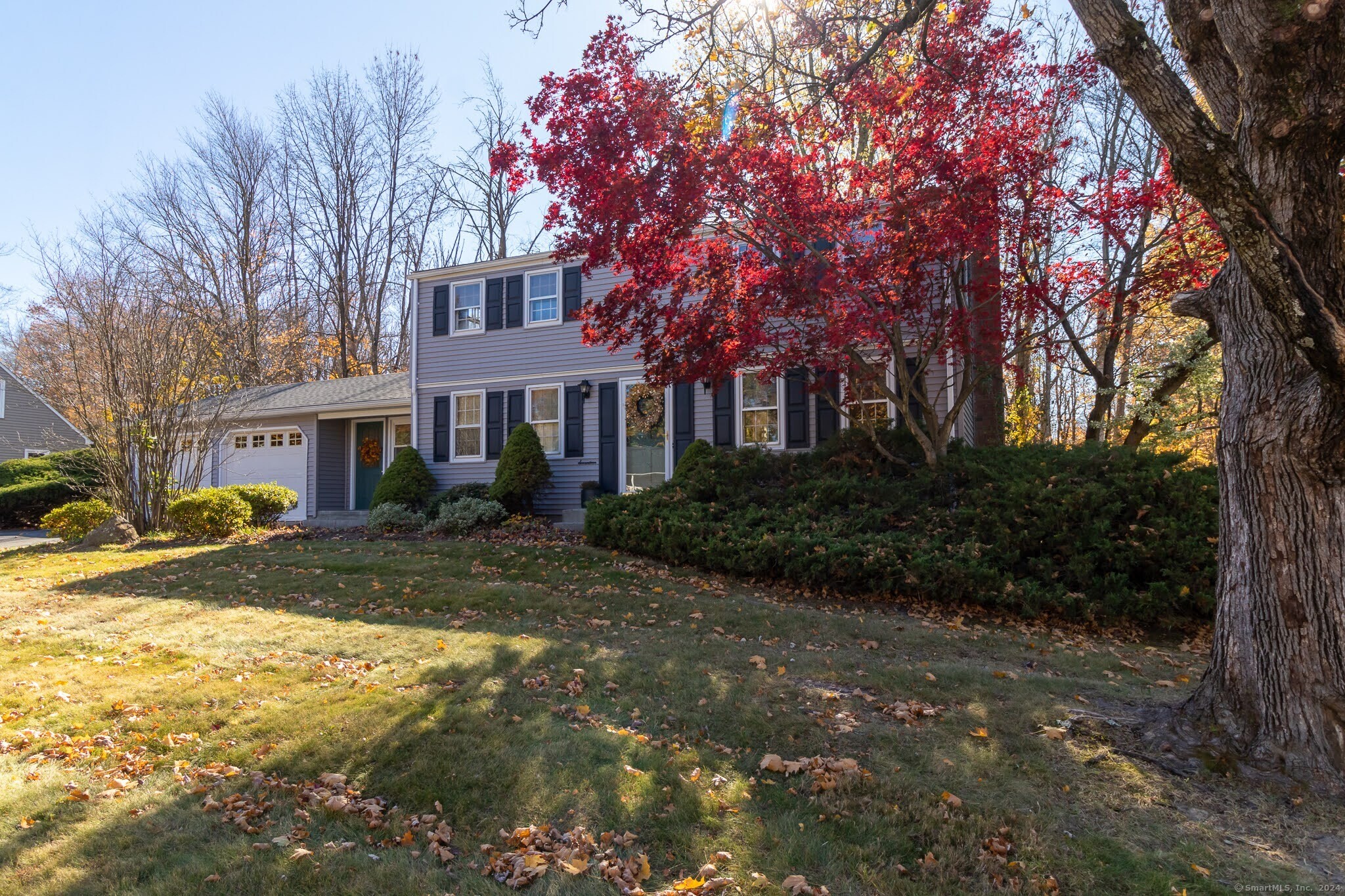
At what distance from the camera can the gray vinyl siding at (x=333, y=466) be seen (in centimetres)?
1709

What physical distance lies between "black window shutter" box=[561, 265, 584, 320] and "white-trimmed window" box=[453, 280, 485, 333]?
1.98 m

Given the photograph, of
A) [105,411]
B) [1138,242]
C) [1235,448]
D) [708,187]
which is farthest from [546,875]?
[105,411]

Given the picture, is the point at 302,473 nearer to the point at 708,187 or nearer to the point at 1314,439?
the point at 708,187

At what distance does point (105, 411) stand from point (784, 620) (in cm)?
1214

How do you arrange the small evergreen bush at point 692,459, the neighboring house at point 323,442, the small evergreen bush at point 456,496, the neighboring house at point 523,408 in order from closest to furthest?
the small evergreen bush at point 692,459, the neighboring house at point 523,408, the small evergreen bush at point 456,496, the neighboring house at point 323,442

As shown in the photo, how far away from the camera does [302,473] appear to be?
17.5 meters

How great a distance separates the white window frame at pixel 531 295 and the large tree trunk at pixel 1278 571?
11790 mm

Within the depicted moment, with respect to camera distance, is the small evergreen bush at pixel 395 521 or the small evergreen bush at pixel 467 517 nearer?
the small evergreen bush at pixel 467 517

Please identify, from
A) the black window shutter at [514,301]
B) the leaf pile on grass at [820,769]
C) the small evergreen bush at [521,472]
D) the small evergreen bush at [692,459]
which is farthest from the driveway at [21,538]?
the leaf pile on grass at [820,769]

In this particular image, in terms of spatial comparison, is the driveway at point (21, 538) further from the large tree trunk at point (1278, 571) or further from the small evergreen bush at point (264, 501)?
the large tree trunk at point (1278, 571)

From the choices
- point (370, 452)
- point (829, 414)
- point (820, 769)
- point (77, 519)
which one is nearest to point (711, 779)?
point (820, 769)

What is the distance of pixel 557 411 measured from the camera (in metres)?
14.5

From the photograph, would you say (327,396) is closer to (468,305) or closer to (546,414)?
(468,305)

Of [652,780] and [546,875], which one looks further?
[652,780]
